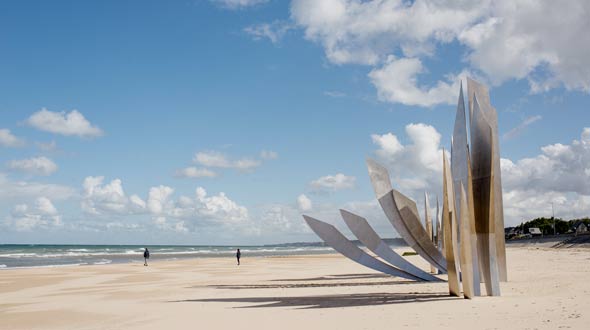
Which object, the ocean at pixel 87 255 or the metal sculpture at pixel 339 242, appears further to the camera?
the ocean at pixel 87 255

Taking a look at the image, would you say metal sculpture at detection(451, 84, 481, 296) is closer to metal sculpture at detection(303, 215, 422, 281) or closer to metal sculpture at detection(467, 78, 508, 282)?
metal sculpture at detection(467, 78, 508, 282)

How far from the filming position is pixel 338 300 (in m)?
12.6

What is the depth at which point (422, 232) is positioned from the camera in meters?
15.8

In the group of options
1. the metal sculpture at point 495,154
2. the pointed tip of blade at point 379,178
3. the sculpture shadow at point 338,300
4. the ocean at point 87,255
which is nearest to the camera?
the sculpture shadow at point 338,300

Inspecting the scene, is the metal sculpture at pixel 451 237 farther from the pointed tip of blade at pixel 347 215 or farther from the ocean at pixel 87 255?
the ocean at pixel 87 255

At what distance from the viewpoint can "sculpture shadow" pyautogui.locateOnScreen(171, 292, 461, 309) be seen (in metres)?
11.8

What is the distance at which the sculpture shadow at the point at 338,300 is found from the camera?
11.8 metres

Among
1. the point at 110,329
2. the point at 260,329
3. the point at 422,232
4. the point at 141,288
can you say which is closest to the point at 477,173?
the point at 422,232

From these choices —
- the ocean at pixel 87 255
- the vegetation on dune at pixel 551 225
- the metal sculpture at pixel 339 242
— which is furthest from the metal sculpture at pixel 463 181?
the vegetation on dune at pixel 551 225

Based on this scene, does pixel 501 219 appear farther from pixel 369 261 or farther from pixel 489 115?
pixel 369 261

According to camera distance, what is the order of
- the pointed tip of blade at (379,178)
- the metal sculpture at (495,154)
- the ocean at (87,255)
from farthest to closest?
1. the ocean at (87,255)
2. the pointed tip of blade at (379,178)
3. the metal sculpture at (495,154)

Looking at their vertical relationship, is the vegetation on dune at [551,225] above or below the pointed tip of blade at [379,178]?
below

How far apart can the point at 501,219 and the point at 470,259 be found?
3199 mm

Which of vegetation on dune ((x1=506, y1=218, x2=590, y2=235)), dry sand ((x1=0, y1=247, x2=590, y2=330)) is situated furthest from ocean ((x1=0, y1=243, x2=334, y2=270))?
vegetation on dune ((x1=506, y1=218, x2=590, y2=235))
